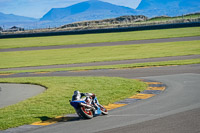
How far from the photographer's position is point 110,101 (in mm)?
13883

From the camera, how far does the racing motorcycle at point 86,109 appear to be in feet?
35.6

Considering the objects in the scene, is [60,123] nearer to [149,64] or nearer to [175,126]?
[175,126]

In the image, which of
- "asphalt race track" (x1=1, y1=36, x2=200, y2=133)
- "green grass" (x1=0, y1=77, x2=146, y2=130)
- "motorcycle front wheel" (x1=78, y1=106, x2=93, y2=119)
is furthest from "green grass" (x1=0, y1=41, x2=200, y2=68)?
"motorcycle front wheel" (x1=78, y1=106, x2=93, y2=119)

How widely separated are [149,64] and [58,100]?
13.2 m

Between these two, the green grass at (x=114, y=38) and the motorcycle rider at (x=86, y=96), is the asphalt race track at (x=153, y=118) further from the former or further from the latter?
the green grass at (x=114, y=38)

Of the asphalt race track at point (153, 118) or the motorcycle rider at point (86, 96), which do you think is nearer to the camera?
the asphalt race track at point (153, 118)

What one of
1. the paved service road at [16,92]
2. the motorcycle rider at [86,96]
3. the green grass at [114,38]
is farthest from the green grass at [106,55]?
the motorcycle rider at [86,96]

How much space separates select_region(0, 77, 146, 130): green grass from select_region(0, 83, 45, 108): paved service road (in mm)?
656

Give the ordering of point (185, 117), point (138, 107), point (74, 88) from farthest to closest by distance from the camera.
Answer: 1. point (74, 88)
2. point (138, 107)
3. point (185, 117)

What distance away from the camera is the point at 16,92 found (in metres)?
17.9

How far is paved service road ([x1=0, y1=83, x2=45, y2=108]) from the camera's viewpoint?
15.6 meters

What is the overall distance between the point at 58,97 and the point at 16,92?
353 centimetres

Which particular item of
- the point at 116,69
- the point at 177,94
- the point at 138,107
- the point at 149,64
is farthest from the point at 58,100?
the point at 149,64

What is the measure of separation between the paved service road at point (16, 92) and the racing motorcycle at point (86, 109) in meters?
4.68
